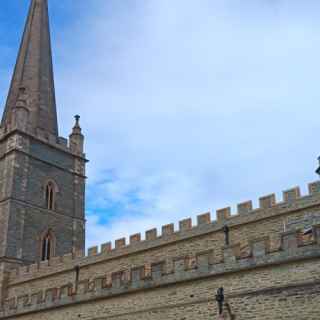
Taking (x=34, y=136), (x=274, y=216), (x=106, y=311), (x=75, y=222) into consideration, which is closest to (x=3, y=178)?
(x=34, y=136)

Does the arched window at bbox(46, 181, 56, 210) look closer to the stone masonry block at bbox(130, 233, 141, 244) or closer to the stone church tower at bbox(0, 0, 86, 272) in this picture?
the stone church tower at bbox(0, 0, 86, 272)

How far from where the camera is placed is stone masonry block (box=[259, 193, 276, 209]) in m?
20.7

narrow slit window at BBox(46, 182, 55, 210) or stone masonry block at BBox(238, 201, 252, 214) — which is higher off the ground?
narrow slit window at BBox(46, 182, 55, 210)

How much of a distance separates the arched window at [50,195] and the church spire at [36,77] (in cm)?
406

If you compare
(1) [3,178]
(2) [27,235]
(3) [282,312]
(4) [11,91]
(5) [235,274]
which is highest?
(4) [11,91]

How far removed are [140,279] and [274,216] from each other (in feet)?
20.1

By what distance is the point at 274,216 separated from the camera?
2044cm

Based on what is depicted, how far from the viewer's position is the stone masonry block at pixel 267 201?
20734mm

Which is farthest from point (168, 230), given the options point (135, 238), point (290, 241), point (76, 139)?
point (76, 139)

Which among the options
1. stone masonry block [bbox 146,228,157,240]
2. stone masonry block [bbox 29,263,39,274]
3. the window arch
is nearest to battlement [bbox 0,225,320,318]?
stone masonry block [bbox 146,228,157,240]

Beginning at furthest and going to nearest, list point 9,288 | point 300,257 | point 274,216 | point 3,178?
1. point 3,178
2. point 9,288
3. point 274,216
4. point 300,257

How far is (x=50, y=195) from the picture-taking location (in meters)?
34.1

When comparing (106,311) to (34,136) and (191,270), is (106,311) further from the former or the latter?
(34,136)

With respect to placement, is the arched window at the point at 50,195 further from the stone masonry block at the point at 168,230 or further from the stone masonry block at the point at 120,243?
the stone masonry block at the point at 168,230
